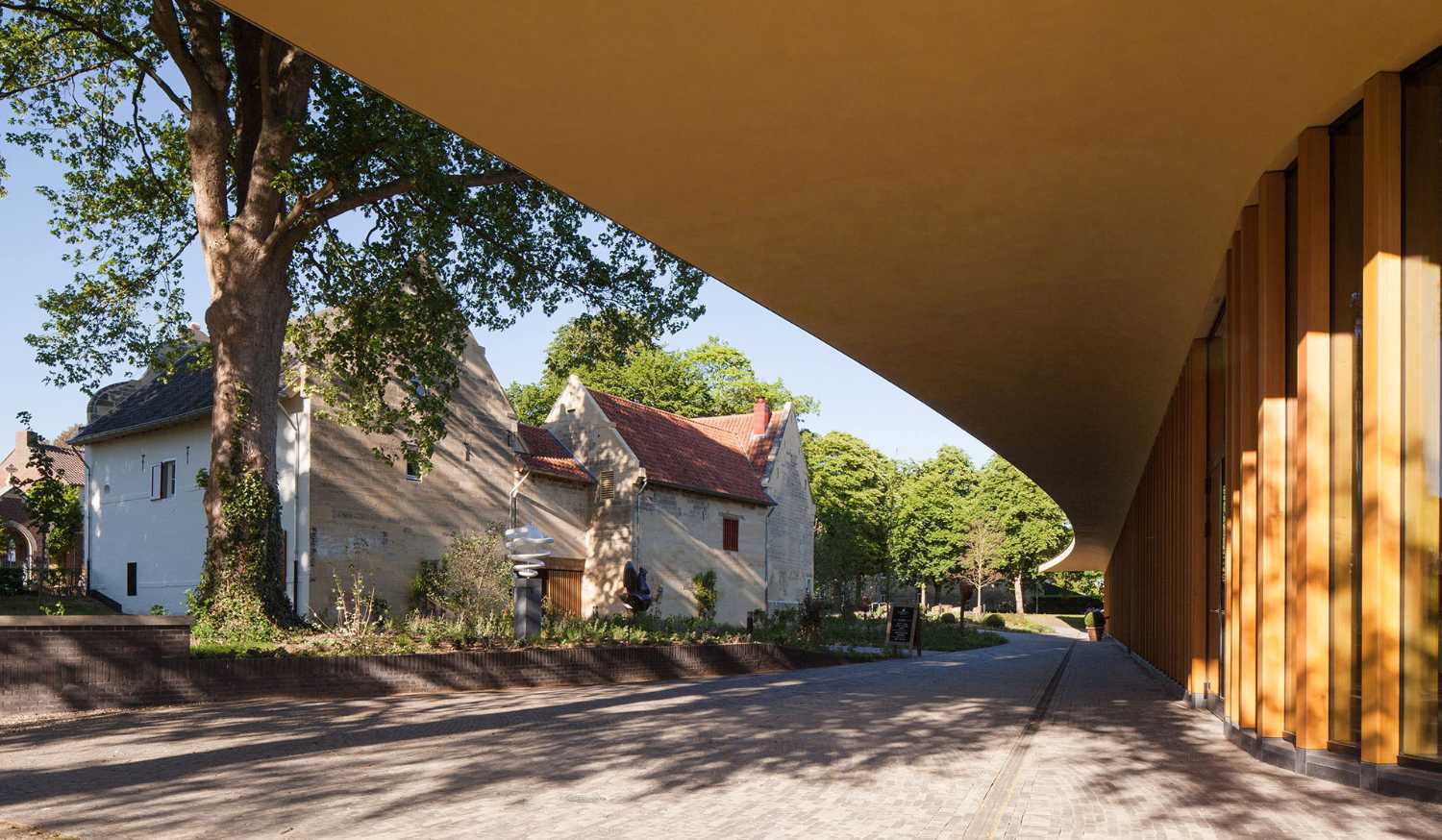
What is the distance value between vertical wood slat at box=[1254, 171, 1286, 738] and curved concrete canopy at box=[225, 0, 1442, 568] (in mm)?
432

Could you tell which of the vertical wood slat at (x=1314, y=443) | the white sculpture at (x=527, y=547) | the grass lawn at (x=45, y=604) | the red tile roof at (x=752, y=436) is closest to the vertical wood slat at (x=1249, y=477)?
the vertical wood slat at (x=1314, y=443)

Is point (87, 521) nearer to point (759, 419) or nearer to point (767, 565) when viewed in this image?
point (767, 565)

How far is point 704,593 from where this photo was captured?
32.3 m

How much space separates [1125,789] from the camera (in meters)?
6.88

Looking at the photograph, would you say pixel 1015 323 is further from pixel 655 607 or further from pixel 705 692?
pixel 655 607

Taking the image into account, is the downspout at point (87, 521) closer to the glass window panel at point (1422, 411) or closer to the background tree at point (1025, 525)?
the glass window panel at point (1422, 411)

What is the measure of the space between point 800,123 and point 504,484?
21.5m

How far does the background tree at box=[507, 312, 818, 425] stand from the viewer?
5328 cm

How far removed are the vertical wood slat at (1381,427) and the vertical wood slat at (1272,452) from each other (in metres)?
1.36

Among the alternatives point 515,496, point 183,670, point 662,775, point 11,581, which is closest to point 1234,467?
point 662,775

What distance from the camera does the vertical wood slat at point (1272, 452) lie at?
795 centimetres

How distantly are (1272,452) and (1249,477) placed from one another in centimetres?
107

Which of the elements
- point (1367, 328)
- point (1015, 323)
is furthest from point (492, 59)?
point (1015, 323)

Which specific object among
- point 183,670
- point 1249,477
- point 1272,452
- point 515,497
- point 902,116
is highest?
point 902,116
